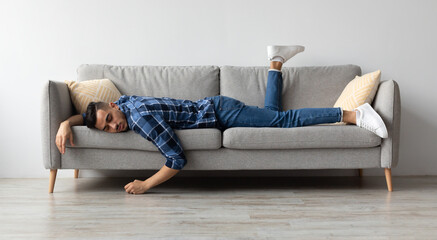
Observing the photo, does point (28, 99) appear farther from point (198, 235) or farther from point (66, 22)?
point (198, 235)

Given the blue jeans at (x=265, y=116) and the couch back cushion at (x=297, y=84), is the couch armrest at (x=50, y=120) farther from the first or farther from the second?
the couch back cushion at (x=297, y=84)

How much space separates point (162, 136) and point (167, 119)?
140 millimetres

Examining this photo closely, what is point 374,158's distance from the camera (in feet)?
7.59

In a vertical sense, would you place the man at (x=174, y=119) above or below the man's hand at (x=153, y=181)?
above

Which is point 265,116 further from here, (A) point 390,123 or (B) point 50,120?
(B) point 50,120

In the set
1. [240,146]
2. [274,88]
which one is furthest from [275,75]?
[240,146]

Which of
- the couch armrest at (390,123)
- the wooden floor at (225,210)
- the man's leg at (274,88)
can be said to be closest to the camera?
the wooden floor at (225,210)

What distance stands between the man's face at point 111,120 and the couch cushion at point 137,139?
40mm

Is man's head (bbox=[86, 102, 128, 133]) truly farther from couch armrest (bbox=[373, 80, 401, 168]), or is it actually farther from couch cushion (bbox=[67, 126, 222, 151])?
couch armrest (bbox=[373, 80, 401, 168])

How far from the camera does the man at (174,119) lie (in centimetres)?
219

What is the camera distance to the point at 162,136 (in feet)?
7.13

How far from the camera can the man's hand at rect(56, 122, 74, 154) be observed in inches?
87.1

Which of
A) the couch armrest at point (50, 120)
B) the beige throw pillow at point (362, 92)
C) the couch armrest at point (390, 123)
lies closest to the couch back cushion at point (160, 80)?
the couch armrest at point (50, 120)

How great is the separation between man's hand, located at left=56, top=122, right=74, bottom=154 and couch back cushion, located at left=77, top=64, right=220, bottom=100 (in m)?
0.65
